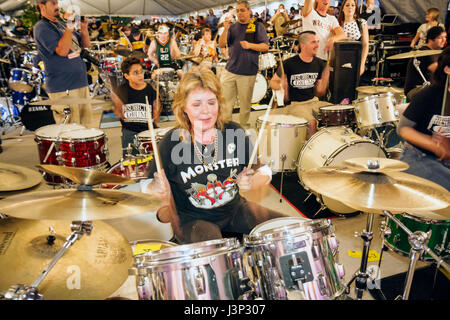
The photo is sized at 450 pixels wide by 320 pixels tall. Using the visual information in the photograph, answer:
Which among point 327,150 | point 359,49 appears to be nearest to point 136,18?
point 359,49

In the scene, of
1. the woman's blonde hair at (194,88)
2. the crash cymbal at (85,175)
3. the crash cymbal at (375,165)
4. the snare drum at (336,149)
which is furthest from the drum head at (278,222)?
the snare drum at (336,149)

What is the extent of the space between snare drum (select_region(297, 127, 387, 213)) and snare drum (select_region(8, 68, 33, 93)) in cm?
510

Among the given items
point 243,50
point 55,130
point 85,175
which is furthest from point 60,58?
point 85,175

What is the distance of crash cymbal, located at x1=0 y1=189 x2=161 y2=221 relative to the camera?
121 cm

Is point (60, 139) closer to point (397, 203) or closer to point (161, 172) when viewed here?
point (161, 172)

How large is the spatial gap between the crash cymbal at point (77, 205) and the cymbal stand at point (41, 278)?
110 millimetres

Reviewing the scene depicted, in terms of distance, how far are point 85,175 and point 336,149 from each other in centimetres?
218

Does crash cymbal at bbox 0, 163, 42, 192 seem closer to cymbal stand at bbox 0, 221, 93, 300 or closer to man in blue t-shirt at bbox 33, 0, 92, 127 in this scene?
cymbal stand at bbox 0, 221, 93, 300

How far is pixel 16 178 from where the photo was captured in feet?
5.47

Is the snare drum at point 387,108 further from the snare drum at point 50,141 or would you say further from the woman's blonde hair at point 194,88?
the snare drum at point 50,141

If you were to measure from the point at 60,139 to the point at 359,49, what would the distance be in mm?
4264

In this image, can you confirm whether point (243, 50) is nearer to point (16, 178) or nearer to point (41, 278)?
point (16, 178)

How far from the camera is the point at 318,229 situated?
1531 mm

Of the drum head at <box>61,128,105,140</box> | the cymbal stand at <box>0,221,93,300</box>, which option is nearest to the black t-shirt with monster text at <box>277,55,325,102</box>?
the drum head at <box>61,128,105,140</box>
